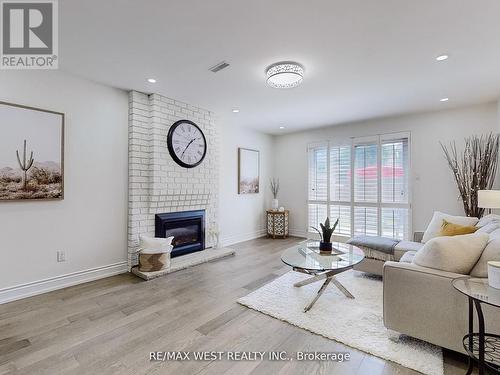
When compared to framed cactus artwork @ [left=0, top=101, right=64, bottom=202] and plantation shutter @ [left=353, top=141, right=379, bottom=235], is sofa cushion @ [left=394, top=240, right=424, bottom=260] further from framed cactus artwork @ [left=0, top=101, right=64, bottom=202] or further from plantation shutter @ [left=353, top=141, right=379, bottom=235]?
framed cactus artwork @ [left=0, top=101, right=64, bottom=202]

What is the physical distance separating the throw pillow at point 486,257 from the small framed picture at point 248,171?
416 centimetres

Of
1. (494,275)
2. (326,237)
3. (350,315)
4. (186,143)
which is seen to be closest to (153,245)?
(186,143)

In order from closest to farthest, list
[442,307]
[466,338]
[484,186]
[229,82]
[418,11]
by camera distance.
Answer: [466,338] < [442,307] < [418,11] < [229,82] < [484,186]

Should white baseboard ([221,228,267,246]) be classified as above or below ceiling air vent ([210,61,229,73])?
below

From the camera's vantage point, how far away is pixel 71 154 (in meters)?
3.06

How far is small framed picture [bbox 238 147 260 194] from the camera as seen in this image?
5.49 meters

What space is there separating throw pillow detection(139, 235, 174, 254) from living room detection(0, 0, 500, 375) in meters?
0.03

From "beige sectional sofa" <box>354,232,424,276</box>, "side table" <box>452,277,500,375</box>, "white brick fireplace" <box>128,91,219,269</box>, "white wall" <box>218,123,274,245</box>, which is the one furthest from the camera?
"white wall" <box>218,123,274,245</box>

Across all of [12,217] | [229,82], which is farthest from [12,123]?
[229,82]

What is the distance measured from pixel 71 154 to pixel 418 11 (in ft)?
12.5

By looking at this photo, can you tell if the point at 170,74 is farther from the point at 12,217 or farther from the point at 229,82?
the point at 12,217

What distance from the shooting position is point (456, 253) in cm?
181

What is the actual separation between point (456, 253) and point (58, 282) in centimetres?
402

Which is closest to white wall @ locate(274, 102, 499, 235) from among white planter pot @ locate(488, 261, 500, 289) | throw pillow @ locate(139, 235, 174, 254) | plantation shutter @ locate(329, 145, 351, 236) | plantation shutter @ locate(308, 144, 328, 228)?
plantation shutter @ locate(329, 145, 351, 236)
